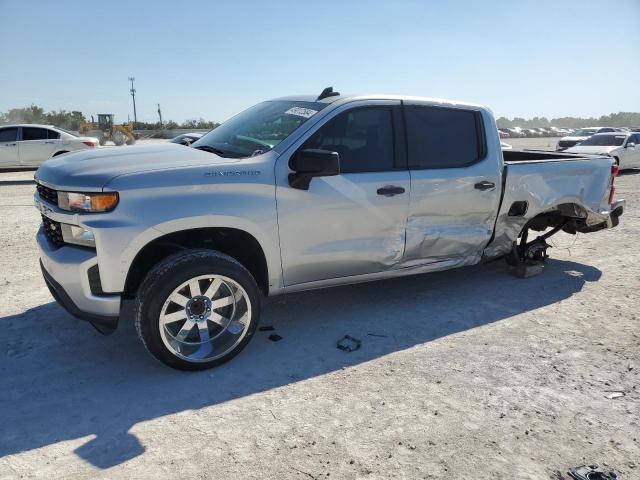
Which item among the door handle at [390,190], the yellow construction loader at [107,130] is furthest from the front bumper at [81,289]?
the yellow construction loader at [107,130]

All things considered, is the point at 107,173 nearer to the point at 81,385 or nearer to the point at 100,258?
the point at 100,258

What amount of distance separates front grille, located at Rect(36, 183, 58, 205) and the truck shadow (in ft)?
3.67

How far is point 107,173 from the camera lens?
330 centimetres

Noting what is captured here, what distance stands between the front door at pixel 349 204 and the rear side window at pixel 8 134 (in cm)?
1396

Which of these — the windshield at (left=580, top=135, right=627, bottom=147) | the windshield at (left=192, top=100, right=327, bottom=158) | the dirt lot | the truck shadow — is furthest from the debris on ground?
the windshield at (left=580, top=135, right=627, bottom=147)

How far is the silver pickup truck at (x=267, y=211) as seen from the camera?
3.32m

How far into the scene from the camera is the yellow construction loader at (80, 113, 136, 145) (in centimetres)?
3656

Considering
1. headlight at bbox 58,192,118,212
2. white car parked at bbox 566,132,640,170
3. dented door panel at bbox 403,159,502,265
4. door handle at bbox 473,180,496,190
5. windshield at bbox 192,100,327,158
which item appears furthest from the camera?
white car parked at bbox 566,132,640,170

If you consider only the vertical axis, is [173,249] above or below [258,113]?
below

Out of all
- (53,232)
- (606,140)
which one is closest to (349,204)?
(53,232)

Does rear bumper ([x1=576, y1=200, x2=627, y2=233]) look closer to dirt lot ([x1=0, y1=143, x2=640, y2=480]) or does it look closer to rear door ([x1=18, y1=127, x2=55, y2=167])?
dirt lot ([x1=0, y1=143, x2=640, y2=480])

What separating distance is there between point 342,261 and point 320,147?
3.00 feet

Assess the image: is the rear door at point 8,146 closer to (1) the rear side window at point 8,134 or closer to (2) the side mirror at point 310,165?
(1) the rear side window at point 8,134

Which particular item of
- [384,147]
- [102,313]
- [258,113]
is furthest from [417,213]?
[102,313]
